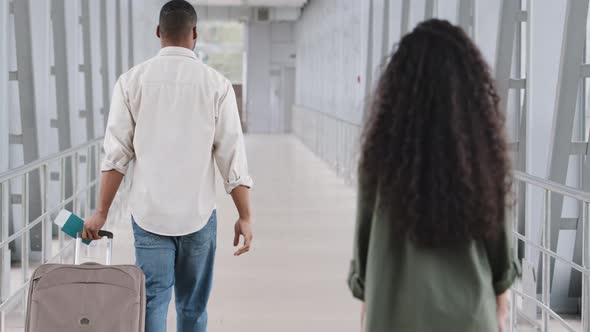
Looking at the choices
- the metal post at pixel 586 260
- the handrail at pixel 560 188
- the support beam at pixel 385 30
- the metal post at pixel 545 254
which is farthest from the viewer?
the support beam at pixel 385 30

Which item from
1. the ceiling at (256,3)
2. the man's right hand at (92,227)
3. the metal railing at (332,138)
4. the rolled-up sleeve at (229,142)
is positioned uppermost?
the ceiling at (256,3)

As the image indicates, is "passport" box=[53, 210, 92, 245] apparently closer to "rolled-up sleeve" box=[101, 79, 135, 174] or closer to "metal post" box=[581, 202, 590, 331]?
"rolled-up sleeve" box=[101, 79, 135, 174]

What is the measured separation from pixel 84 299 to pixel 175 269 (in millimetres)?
496

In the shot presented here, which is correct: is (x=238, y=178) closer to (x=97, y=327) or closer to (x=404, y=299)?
(x=97, y=327)

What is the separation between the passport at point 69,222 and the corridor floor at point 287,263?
204 centimetres

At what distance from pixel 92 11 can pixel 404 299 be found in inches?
286

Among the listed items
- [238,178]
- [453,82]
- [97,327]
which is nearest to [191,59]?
[238,178]

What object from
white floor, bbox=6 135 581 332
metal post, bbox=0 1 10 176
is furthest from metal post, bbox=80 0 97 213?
metal post, bbox=0 1 10 176

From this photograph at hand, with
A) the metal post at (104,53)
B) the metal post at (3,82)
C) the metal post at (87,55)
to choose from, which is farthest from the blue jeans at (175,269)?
the metal post at (104,53)

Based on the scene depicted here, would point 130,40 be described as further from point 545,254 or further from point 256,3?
point 256,3

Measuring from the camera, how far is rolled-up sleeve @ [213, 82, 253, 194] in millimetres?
2986

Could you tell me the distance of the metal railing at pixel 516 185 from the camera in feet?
11.3

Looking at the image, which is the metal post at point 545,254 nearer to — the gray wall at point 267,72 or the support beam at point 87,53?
the support beam at point 87,53

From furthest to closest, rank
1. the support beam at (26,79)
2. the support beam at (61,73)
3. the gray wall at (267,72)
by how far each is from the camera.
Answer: the gray wall at (267,72) → the support beam at (61,73) → the support beam at (26,79)
